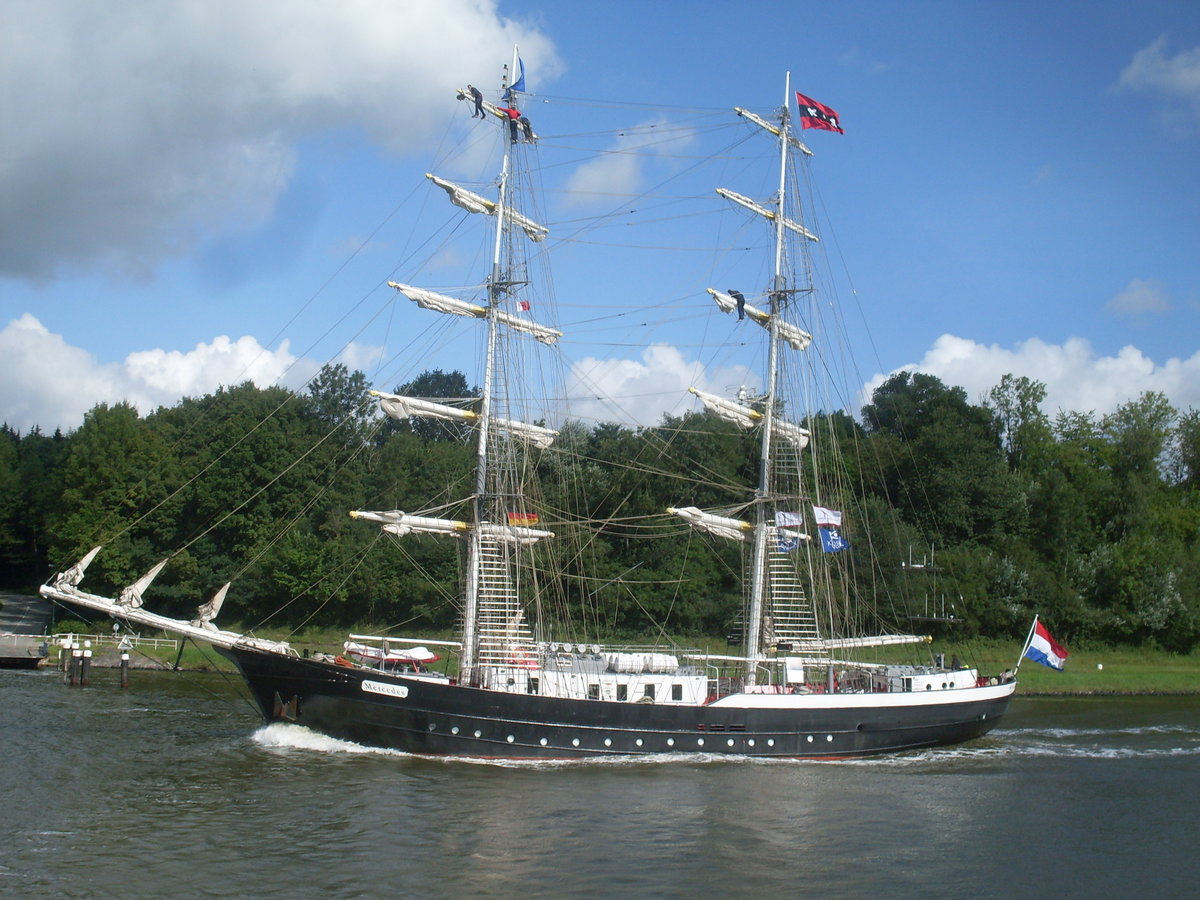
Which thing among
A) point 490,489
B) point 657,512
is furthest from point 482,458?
point 657,512

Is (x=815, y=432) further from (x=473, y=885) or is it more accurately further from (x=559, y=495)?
(x=473, y=885)

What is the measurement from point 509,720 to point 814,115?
28.4 meters

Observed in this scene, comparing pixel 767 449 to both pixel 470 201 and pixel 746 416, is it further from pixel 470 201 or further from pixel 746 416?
pixel 470 201

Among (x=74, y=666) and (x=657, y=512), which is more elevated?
(x=657, y=512)

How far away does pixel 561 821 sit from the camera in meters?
27.0

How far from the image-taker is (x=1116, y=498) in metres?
82.2

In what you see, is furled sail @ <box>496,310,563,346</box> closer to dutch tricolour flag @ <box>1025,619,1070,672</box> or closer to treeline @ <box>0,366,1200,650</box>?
treeline @ <box>0,366,1200,650</box>

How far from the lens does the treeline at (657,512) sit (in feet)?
225

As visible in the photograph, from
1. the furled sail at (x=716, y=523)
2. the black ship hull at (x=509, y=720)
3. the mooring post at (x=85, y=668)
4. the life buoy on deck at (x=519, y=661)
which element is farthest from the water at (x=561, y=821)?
the mooring post at (x=85, y=668)

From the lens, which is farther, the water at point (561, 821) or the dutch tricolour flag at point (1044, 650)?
the dutch tricolour flag at point (1044, 650)

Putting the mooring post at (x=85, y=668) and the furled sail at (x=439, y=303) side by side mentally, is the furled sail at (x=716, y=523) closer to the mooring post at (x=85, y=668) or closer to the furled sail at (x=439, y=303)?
the furled sail at (x=439, y=303)

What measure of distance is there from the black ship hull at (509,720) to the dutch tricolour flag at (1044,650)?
897 cm

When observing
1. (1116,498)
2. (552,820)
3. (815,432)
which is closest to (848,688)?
(815,432)

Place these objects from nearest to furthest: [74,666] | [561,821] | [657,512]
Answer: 1. [561,821]
2. [74,666]
3. [657,512]
